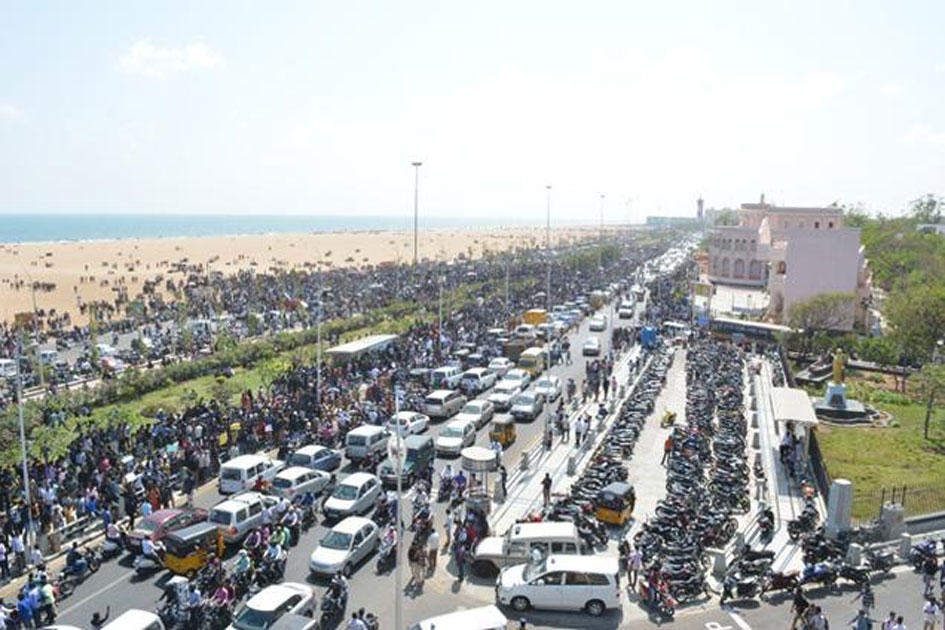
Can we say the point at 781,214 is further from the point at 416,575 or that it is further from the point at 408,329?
the point at 416,575

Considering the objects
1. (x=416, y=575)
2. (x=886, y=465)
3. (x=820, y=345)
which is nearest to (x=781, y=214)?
(x=820, y=345)

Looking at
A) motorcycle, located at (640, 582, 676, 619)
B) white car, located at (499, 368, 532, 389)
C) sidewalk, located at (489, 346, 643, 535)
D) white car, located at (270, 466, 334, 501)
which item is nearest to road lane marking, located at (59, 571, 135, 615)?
white car, located at (270, 466, 334, 501)

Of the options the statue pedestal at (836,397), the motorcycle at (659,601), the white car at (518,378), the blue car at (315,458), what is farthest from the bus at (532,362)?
the motorcycle at (659,601)

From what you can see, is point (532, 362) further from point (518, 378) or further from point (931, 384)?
point (931, 384)

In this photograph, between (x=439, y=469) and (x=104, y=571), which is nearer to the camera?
(x=104, y=571)

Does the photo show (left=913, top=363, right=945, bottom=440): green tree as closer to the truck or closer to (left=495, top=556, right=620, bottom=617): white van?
(left=495, top=556, right=620, bottom=617): white van

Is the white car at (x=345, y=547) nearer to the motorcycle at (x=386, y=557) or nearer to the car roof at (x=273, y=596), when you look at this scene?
the motorcycle at (x=386, y=557)
